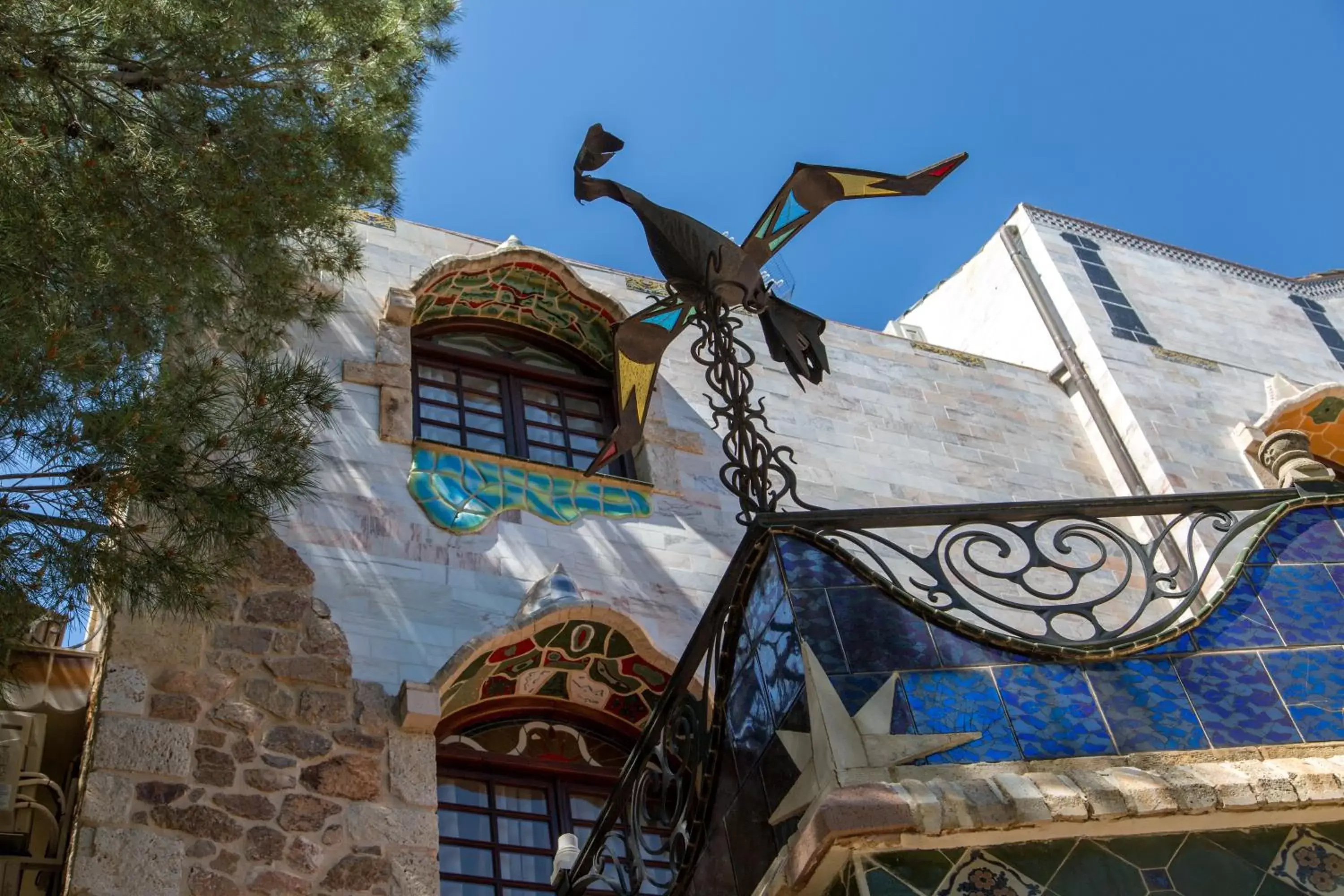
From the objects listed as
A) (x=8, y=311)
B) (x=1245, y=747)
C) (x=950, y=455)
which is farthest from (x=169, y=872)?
(x=950, y=455)

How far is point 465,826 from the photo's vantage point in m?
7.31

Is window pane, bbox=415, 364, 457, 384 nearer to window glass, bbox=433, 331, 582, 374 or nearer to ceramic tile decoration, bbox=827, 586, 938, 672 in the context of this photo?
window glass, bbox=433, 331, 582, 374

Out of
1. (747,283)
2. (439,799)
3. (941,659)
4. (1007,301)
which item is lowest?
(941,659)

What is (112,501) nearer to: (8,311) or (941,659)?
(8,311)

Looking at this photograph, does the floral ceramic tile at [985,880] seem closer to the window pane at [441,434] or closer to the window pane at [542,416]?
the window pane at [441,434]

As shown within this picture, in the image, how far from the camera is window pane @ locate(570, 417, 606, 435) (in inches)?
393

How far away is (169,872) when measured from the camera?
6121mm

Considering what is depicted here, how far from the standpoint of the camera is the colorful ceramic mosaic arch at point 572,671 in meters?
7.79

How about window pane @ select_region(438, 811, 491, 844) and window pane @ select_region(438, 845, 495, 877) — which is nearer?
window pane @ select_region(438, 845, 495, 877)

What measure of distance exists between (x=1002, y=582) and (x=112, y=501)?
5.83 meters

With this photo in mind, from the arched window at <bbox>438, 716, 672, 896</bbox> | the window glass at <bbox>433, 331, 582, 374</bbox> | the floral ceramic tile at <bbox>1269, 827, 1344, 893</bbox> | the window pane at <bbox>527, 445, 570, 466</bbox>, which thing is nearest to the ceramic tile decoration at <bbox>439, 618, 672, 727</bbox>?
the arched window at <bbox>438, 716, 672, 896</bbox>

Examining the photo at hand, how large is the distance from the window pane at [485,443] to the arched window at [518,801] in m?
2.03

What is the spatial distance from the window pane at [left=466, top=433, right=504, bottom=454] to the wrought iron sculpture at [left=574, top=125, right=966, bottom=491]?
9.35 ft

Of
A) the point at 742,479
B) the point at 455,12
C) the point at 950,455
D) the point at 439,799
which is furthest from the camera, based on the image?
the point at 950,455
